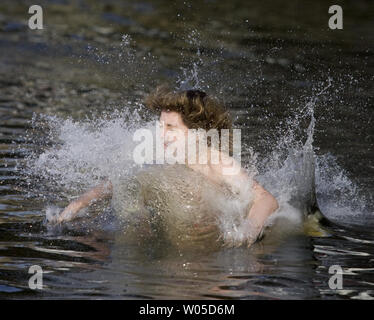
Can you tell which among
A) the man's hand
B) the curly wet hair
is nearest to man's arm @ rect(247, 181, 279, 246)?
the curly wet hair

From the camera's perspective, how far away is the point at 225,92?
1167 cm

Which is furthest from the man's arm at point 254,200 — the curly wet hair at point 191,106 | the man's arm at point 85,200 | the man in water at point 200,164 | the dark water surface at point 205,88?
the man's arm at point 85,200

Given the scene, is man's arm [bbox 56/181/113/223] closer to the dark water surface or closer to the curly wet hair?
the dark water surface

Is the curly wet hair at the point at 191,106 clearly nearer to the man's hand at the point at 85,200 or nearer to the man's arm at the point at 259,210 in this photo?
the man's arm at the point at 259,210

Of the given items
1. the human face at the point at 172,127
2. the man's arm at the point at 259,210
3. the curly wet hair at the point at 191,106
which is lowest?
the man's arm at the point at 259,210

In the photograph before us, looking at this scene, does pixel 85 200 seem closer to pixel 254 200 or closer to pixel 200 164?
pixel 200 164

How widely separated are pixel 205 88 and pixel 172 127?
5.04 metres

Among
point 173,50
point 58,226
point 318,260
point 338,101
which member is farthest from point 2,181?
point 173,50

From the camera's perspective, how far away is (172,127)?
246 inches

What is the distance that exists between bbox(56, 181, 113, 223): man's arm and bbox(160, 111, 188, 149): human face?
2.26ft

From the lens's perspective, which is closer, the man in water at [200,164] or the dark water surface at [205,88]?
the dark water surface at [205,88]

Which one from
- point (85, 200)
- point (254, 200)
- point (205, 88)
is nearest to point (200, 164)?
point (254, 200)

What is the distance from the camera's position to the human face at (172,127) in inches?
244

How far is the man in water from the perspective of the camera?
625 centimetres
